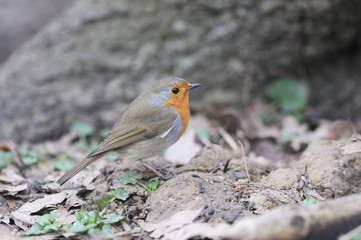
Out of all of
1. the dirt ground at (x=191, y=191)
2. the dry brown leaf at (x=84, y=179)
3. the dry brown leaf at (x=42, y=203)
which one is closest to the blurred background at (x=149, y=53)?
the dirt ground at (x=191, y=191)

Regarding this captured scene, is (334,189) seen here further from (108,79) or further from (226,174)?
(108,79)

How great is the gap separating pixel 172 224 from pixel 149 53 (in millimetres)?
3587

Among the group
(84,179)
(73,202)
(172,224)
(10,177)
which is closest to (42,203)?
(73,202)

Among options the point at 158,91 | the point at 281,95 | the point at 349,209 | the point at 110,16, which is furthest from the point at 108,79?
the point at 349,209

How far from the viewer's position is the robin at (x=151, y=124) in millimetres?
3920

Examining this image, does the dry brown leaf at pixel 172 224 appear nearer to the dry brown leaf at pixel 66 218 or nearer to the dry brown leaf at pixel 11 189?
the dry brown leaf at pixel 66 218

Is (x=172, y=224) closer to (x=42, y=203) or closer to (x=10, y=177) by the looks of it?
(x=42, y=203)

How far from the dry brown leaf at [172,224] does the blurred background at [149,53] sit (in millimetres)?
3173

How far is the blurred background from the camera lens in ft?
19.2

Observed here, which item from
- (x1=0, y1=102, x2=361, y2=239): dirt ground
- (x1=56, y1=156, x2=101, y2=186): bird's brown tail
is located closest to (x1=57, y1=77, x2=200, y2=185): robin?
(x1=56, y1=156, x2=101, y2=186): bird's brown tail

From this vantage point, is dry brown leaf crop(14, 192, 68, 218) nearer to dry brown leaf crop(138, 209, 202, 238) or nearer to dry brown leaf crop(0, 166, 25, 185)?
dry brown leaf crop(0, 166, 25, 185)

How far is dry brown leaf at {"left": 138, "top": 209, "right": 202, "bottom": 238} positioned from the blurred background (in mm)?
3173

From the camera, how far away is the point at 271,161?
462cm

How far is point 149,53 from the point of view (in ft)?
19.6
